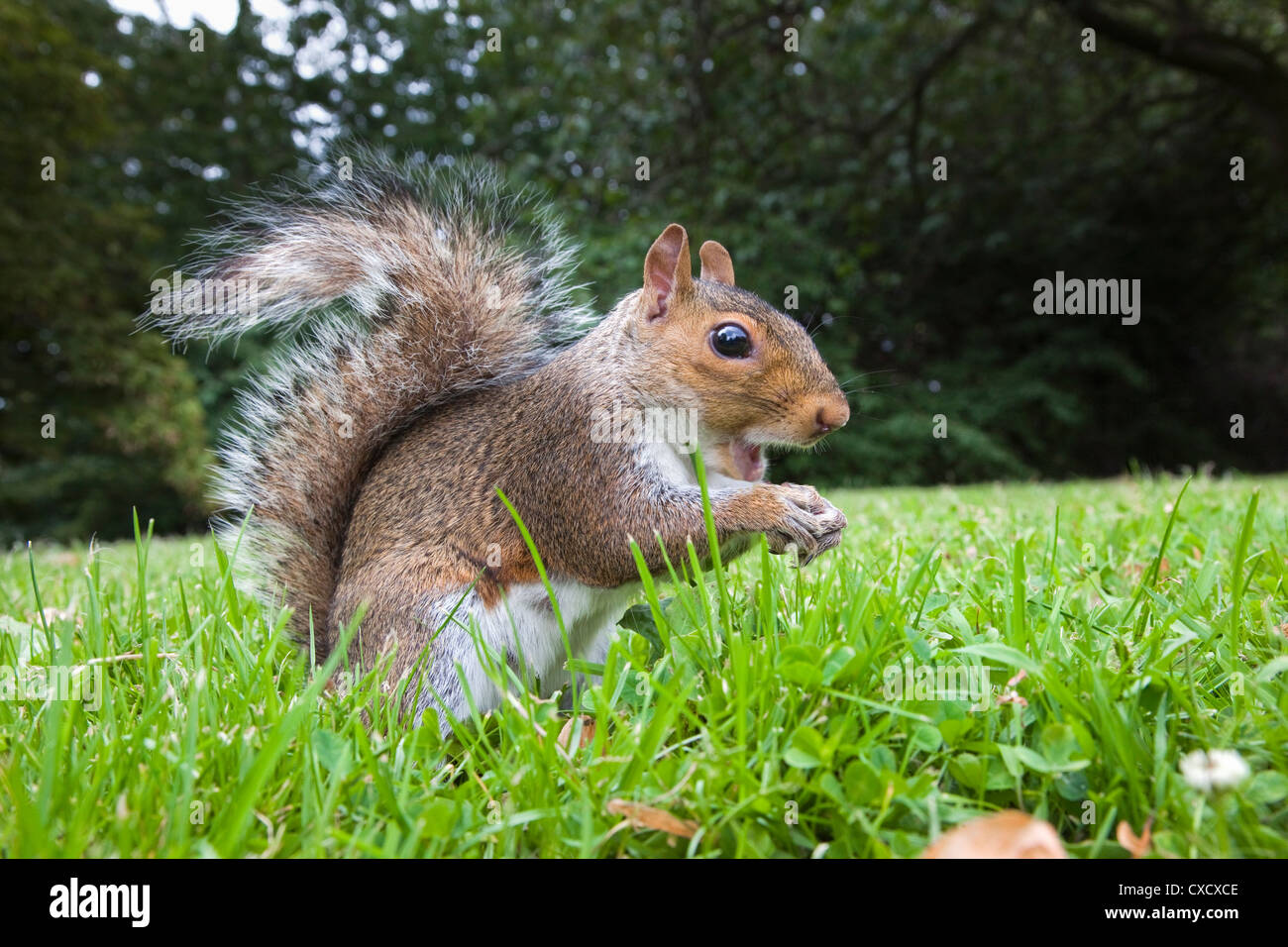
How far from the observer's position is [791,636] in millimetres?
1020

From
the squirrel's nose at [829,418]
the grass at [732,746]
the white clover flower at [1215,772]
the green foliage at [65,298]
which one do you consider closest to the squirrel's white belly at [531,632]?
the grass at [732,746]

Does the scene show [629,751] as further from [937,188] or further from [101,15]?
[101,15]

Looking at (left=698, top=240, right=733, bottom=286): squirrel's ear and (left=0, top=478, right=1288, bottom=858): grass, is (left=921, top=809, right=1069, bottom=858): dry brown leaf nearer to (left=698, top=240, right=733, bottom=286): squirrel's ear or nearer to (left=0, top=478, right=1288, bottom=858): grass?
(left=0, top=478, right=1288, bottom=858): grass

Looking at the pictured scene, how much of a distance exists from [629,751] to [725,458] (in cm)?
71

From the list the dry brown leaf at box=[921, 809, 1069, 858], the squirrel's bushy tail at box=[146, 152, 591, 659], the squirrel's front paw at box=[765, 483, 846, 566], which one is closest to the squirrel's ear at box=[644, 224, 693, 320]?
the squirrel's bushy tail at box=[146, 152, 591, 659]

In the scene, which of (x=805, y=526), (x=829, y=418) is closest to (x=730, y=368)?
(x=829, y=418)

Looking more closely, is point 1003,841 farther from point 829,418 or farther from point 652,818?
point 829,418

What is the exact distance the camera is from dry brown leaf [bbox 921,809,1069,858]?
0.66m

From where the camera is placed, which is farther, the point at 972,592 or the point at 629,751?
the point at 972,592

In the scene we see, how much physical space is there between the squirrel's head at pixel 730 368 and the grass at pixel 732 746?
1.10ft

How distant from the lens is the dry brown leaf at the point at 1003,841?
660 mm

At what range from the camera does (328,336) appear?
164cm

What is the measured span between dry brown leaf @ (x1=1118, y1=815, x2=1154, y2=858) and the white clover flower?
2.3 inches

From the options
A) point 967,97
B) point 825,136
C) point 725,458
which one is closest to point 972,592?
point 725,458
